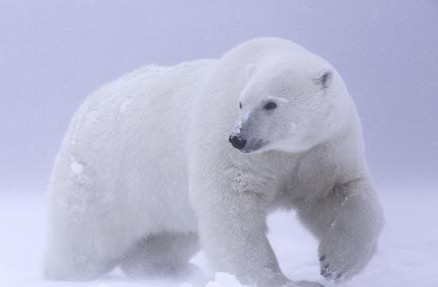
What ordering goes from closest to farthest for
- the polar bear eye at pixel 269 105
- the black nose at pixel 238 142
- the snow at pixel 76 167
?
the black nose at pixel 238 142 → the polar bear eye at pixel 269 105 → the snow at pixel 76 167

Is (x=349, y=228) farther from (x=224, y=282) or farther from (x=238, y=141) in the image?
(x=224, y=282)

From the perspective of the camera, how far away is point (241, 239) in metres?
3.39

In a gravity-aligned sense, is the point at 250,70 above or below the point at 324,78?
above

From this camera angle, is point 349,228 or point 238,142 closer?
point 238,142

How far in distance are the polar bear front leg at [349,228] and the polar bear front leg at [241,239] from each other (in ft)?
1.00

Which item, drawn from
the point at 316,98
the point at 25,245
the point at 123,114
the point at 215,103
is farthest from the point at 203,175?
the point at 25,245

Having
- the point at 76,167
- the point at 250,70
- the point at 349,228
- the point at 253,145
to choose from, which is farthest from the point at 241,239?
the point at 76,167

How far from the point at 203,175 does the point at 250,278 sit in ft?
1.73

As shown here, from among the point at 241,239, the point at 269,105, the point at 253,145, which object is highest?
the point at 269,105

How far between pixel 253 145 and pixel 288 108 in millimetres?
243

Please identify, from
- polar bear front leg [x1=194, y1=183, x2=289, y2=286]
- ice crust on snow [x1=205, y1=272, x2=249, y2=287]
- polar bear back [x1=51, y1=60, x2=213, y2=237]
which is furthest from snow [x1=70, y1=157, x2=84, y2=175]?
ice crust on snow [x1=205, y1=272, x2=249, y2=287]

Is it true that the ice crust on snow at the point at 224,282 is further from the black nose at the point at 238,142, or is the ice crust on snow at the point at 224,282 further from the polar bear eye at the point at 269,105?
the polar bear eye at the point at 269,105

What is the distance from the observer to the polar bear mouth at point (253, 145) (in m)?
3.23

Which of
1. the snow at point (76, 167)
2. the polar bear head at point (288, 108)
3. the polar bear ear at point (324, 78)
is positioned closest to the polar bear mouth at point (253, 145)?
the polar bear head at point (288, 108)
